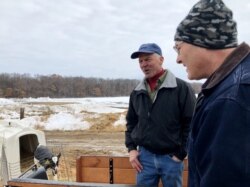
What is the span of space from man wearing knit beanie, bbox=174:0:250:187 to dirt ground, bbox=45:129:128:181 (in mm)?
7231

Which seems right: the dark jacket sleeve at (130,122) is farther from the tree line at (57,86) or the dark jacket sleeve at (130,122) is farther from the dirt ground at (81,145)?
the tree line at (57,86)

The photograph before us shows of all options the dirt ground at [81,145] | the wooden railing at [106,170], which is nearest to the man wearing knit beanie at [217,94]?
the wooden railing at [106,170]

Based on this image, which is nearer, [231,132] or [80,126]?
[231,132]

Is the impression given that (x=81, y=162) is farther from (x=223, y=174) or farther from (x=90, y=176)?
(x=223, y=174)

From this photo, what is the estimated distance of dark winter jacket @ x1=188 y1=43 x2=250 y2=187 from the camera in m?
1.25

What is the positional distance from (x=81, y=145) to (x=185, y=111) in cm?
1113

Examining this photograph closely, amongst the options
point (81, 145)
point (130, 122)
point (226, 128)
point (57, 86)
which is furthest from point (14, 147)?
point (57, 86)

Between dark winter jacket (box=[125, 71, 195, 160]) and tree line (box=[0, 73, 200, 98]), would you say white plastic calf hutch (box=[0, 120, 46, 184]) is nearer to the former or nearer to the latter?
dark winter jacket (box=[125, 71, 195, 160])

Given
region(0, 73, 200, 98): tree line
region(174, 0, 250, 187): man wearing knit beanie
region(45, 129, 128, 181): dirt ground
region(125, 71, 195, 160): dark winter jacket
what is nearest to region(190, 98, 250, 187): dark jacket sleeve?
region(174, 0, 250, 187): man wearing knit beanie

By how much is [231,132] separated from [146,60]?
6.67ft

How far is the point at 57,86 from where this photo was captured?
8025cm

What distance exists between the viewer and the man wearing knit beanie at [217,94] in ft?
4.10

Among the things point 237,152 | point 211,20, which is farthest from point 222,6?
point 237,152

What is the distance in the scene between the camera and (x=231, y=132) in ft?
4.10
